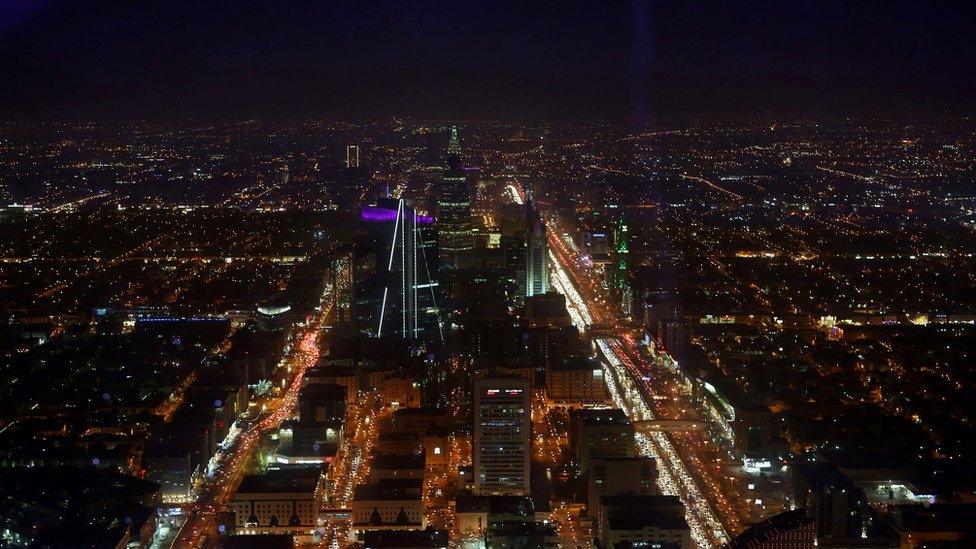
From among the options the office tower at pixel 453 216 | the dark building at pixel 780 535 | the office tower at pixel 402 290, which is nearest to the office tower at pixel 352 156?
the office tower at pixel 453 216

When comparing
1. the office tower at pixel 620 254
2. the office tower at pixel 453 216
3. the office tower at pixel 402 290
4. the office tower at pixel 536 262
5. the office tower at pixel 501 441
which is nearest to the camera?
the office tower at pixel 501 441

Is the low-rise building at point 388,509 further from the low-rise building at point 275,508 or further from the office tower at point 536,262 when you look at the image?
the office tower at point 536,262

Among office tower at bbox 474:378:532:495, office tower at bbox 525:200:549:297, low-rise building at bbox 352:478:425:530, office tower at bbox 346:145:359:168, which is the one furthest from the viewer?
office tower at bbox 346:145:359:168

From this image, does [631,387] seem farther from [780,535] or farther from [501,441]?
[780,535]

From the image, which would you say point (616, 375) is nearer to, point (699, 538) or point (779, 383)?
point (779, 383)

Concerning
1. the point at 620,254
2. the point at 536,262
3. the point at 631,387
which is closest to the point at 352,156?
the point at 536,262

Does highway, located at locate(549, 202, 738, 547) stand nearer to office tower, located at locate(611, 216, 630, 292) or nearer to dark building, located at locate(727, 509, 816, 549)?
office tower, located at locate(611, 216, 630, 292)

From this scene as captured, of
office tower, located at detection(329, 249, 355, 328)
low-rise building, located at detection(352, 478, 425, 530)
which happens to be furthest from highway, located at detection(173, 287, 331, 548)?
low-rise building, located at detection(352, 478, 425, 530)
